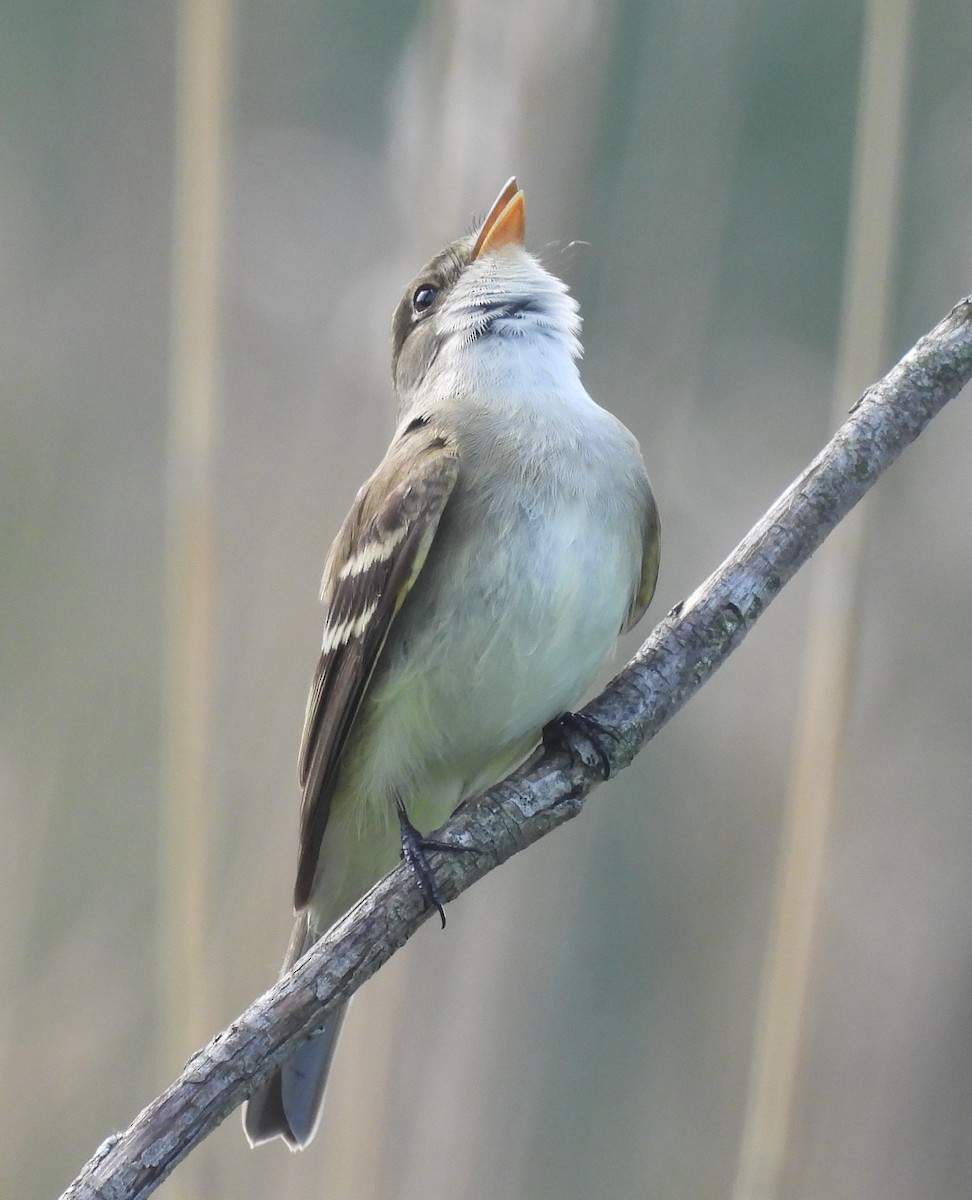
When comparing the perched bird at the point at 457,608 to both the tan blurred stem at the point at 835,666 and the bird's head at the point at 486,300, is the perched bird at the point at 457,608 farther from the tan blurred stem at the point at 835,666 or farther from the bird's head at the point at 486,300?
the tan blurred stem at the point at 835,666

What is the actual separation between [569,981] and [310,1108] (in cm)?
87

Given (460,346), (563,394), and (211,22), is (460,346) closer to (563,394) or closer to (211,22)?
(563,394)

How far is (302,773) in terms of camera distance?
5.67 ft

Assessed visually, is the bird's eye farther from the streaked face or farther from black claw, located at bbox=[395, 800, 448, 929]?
black claw, located at bbox=[395, 800, 448, 929]

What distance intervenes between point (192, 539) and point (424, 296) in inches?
21.9

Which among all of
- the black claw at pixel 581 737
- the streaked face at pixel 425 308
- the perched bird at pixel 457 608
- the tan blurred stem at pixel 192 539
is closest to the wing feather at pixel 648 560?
the perched bird at pixel 457 608

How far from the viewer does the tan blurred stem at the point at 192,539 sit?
1800 millimetres

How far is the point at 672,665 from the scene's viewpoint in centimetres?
145

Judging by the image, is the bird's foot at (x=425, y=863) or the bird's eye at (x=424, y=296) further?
the bird's eye at (x=424, y=296)

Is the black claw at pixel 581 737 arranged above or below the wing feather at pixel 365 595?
below

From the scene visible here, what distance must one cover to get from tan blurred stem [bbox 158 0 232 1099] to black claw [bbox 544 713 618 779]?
1.64 feet

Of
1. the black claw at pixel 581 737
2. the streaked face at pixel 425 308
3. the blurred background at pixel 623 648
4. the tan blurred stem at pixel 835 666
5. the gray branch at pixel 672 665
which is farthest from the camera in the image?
the streaked face at pixel 425 308

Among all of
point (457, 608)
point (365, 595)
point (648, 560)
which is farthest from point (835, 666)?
point (365, 595)

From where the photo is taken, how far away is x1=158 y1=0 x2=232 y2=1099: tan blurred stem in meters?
1.80
